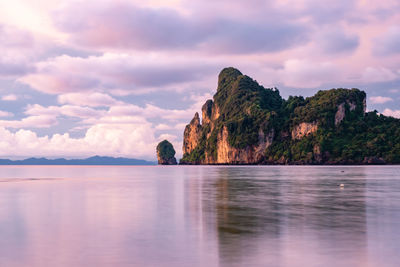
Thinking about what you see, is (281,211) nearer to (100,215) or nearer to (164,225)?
(164,225)

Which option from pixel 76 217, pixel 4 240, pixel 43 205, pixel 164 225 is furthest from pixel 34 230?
pixel 43 205

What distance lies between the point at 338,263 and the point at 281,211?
12.6 meters

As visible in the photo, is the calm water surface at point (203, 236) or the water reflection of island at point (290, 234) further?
the water reflection of island at point (290, 234)

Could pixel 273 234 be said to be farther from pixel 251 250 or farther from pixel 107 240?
pixel 107 240

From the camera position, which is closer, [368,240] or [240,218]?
[368,240]

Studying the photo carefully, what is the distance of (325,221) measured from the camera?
769 inches

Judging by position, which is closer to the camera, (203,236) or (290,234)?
(203,236)

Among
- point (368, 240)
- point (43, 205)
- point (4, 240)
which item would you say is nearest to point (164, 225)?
point (4, 240)

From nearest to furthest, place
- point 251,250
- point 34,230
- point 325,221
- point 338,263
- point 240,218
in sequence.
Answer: point 338,263 → point 251,250 → point 34,230 → point 325,221 → point 240,218

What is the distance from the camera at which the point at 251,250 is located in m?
12.9

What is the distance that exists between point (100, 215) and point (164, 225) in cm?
573

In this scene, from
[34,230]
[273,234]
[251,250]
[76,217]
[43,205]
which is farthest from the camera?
[43,205]

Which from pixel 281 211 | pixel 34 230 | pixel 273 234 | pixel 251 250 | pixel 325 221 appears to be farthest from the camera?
pixel 281 211

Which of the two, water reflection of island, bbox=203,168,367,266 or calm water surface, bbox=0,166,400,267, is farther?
water reflection of island, bbox=203,168,367,266
